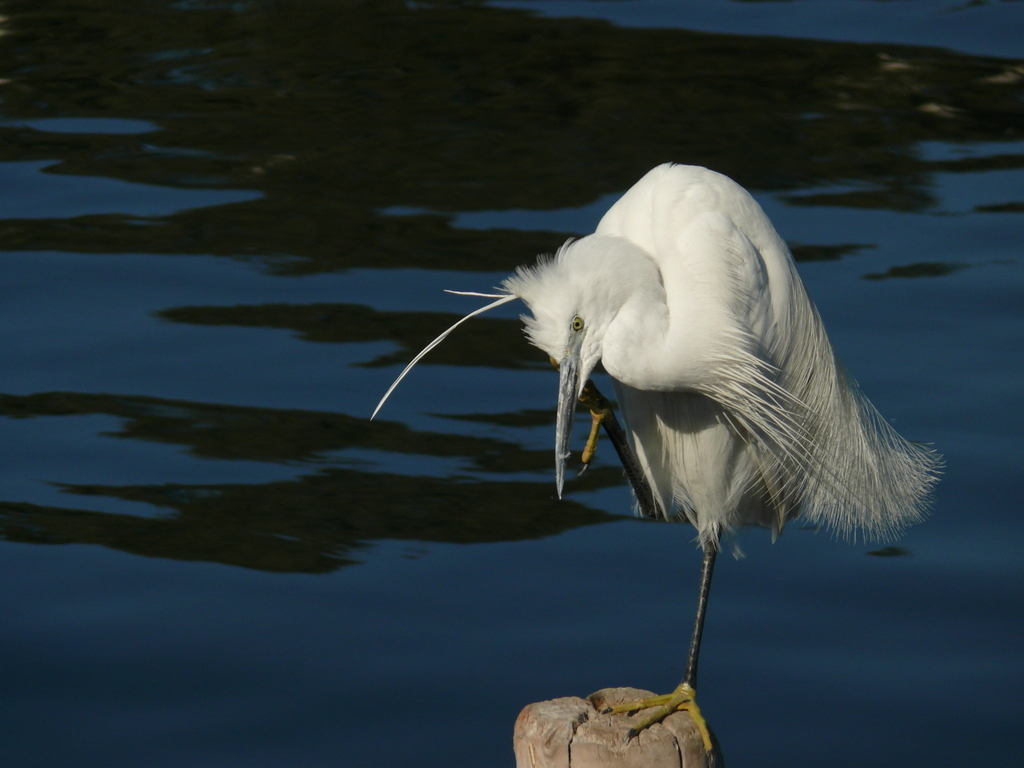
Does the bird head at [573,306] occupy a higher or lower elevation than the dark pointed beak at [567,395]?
higher

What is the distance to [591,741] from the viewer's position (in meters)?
2.84

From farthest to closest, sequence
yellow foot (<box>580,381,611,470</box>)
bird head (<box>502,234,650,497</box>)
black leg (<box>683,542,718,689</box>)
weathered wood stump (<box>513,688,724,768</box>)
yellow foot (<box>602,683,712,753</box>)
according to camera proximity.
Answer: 1. black leg (<box>683,542,718,689</box>)
2. yellow foot (<box>580,381,611,470</box>)
3. bird head (<box>502,234,650,497</box>)
4. yellow foot (<box>602,683,712,753</box>)
5. weathered wood stump (<box>513,688,724,768</box>)

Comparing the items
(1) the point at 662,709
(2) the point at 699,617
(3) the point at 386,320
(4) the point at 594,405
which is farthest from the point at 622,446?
(3) the point at 386,320

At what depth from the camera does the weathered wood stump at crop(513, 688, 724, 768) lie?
9.27ft

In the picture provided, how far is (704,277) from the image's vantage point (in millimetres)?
3410

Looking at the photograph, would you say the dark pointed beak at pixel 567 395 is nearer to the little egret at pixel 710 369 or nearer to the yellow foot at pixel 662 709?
the little egret at pixel 710 369

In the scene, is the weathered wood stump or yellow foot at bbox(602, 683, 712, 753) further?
yellow foot at bbox(602, 683, 712, 753)

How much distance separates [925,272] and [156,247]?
4389 millimetres

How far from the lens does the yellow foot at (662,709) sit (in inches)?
117

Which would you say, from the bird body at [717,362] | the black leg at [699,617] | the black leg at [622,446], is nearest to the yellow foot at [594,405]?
the black leg at [622,446]

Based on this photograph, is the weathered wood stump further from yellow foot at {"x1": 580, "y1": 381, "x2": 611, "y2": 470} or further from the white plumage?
yellow foot at {"x1": 580, "y1": 381, "x2": 611, "y2": 470}

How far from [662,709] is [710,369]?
80cm

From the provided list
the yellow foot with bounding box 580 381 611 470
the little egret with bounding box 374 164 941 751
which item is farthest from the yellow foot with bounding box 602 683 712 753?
the yellow foot with bounding box 580 381 611 470

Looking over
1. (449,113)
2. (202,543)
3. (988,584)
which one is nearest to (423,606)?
(202,543)
